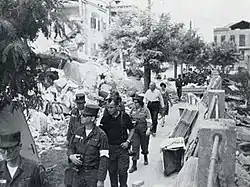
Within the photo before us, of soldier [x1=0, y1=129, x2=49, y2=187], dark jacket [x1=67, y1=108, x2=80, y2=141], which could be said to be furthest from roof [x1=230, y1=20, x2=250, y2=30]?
soldier [x1=0, y1=129, x2=49, y2=187]

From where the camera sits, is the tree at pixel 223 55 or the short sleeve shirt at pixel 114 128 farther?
the tree at pixel 223 55

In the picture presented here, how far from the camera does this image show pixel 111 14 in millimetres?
42188

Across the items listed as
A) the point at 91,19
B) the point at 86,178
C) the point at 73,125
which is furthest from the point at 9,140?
the point at 91,19

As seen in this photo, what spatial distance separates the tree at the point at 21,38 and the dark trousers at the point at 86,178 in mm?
1818

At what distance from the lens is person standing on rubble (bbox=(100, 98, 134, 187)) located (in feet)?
19.9

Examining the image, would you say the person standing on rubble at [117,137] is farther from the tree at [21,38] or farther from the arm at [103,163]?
the tree at [21,38]

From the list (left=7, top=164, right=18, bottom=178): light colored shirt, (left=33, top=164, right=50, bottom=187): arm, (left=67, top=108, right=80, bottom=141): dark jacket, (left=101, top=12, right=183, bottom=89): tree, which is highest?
(left=101, top=12, right=183, bottom=89): tree

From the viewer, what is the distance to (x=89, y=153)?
5.01 meters

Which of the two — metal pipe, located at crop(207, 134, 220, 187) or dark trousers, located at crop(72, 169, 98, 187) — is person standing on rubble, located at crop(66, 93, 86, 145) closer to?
dark trousers, located at crop(72, 169, 98, 187)

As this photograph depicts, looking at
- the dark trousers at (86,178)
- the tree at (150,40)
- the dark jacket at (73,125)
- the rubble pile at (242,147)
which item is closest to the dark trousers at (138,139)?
the rubble pile at (242,147)

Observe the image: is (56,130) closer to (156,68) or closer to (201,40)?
(156,68)

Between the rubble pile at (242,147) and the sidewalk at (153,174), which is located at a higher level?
the rubble pile at (242,147)

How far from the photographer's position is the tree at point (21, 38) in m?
5.65

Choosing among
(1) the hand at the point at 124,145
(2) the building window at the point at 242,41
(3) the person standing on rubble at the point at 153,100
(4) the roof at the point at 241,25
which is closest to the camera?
(1) the hand at the point at 124,145
